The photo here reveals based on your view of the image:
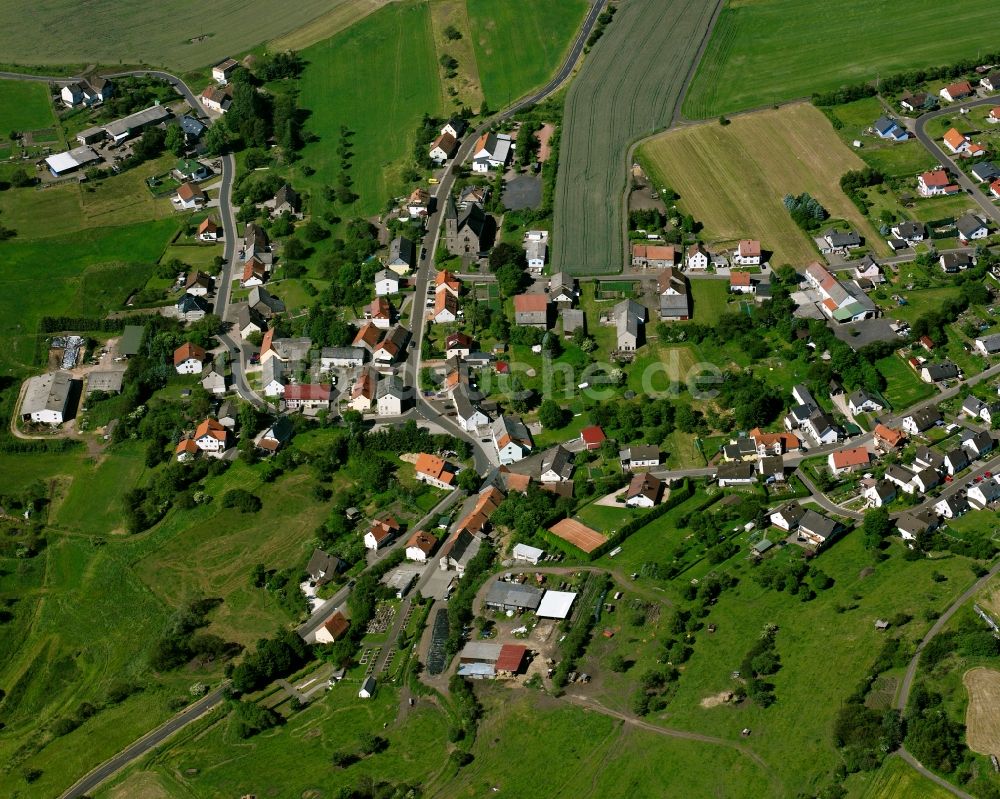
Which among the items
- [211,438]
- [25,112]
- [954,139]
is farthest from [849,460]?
[25,112]

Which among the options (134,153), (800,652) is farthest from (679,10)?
(800,652)

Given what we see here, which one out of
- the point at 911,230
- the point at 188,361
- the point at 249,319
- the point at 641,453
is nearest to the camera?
the point at 641,453

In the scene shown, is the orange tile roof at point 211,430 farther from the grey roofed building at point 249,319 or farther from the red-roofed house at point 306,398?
the grey roofed building at point 249,319

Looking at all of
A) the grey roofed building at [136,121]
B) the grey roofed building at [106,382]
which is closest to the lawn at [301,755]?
the grey roofed building at [106,382]

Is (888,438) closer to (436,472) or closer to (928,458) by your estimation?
(928,458)

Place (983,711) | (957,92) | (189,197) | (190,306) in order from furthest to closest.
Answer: (189,197)
(957,92)
(190,306)
(983,711)
